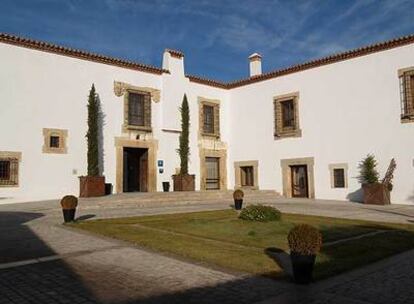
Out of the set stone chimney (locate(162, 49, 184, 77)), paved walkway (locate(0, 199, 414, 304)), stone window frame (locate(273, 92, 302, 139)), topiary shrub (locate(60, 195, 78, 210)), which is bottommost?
paved walkway (locate(0, 199, 414, 304))

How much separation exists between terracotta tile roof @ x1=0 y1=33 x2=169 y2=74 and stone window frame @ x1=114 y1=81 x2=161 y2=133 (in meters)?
0.92

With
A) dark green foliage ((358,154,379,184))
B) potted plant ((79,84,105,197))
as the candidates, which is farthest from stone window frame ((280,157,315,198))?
potted plant ((79,84,105,197))

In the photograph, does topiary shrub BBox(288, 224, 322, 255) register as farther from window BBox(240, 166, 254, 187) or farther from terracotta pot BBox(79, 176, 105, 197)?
window BBox(240, 166, 254, 187)

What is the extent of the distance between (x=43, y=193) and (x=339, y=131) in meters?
13.2

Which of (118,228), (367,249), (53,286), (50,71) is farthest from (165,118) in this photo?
(53,286)

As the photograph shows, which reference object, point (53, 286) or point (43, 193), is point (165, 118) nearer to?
point (43, 193)

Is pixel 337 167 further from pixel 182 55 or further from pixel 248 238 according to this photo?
pixel 248 238

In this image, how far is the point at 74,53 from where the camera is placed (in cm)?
1756

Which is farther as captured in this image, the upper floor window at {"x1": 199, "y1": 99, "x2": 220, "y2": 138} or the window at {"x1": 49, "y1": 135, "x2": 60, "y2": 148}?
the upper floor window at {"x1": 199, "y1": 99, "x2": 220, "y2": 138}

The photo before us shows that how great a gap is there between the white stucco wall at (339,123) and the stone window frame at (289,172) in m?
0.20

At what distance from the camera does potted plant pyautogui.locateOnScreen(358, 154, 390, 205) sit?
16.4 meters

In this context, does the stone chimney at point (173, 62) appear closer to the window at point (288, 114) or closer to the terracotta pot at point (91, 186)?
the window at point (288, 114)

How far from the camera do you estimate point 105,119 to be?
18.6 meters

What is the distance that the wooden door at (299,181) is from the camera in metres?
20.5
